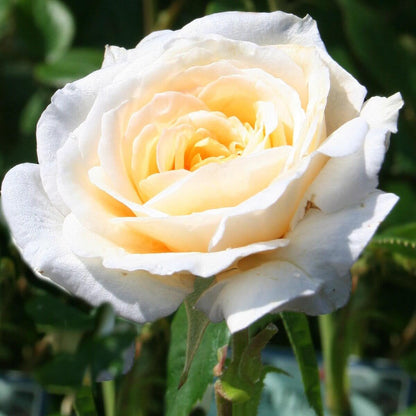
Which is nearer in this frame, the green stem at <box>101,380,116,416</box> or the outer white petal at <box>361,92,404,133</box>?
the outer white petal at <box>361,92,404,133</box>

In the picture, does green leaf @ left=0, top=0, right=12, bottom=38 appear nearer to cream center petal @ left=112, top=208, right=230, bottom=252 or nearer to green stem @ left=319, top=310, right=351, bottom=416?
green stem @ left=319, top=310, right=351, bottom=416

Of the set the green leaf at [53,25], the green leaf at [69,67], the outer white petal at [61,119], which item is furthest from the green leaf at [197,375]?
the green leaf at [53,25]

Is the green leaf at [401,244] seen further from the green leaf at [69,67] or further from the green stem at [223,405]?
the green leaf at [69,67]

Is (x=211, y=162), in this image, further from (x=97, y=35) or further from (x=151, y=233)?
(x=97, y=35)

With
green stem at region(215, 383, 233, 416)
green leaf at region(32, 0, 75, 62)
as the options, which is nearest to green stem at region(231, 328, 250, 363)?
green stem at region(215, 383, 233, 416)

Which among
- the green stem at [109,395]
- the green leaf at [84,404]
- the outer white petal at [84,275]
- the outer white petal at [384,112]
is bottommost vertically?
the green stem at [109,395]

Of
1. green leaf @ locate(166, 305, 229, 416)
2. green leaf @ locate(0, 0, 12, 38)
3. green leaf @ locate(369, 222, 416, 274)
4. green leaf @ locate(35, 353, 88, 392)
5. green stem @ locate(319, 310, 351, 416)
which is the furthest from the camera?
green leaf @ locate(0, 0, 12, 38)

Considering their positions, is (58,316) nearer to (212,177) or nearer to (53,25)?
(212,177)
